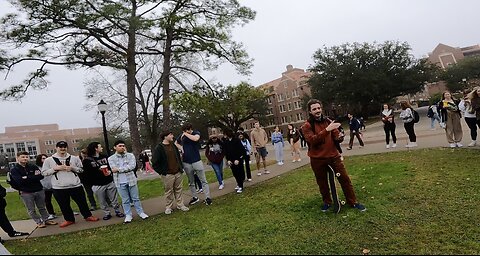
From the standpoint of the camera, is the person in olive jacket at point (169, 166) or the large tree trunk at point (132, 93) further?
the large tree trunk at point (132, 93)

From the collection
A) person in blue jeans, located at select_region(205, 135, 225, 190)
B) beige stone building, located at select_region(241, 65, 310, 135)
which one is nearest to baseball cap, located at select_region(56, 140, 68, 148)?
person in blue jeans, located at select_region(205, 135, 225, 190)

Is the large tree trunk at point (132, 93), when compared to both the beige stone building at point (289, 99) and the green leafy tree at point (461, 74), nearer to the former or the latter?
the beige stone building at point (289, 99)

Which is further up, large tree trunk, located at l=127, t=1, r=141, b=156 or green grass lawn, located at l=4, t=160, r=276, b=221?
Result: large tree trunk, located at l=127, t=1, r=141, b=156

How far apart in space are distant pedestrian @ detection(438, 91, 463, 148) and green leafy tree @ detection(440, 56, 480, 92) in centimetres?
7037

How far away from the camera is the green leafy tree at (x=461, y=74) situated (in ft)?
232

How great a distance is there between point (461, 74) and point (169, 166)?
79.9m

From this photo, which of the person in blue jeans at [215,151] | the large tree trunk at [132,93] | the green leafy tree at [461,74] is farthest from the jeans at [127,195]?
the green leafy tree at [461,74]

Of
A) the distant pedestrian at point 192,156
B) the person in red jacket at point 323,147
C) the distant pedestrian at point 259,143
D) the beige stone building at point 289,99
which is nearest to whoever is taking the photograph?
the person in red jacket at point 323,147

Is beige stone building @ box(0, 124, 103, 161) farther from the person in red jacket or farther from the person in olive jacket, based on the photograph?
the person in red jacket

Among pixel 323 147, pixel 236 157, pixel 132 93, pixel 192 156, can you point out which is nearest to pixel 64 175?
pixel 192 156

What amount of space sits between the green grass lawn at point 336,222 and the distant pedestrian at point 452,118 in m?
2.44

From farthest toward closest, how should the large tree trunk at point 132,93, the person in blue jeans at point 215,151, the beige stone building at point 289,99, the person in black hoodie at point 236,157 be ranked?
the beige stone building at point 289,99 < the large tree trunk at point 132,93 < the person in blue jeans at point 215,151 < the person in black hoodie at point 236,157

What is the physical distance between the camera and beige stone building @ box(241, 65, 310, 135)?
76562 millimetres

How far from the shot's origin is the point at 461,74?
234 feet
